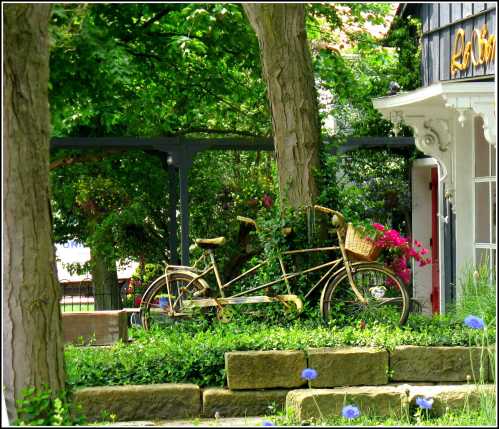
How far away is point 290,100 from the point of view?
9.76m

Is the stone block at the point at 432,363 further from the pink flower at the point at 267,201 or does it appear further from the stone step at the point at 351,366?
the pink flower at the point at 267,201

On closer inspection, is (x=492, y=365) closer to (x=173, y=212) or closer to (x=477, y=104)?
(x=477, y=104)

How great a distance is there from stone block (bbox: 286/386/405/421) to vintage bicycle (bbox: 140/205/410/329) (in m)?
1.76

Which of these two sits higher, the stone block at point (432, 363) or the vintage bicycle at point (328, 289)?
the vintage bicycle at point (328, 289)

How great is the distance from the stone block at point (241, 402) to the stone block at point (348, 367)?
0.29 m

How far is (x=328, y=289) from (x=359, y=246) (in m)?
0.46

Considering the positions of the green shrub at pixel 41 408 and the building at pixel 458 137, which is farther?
the building at pixel 458 137

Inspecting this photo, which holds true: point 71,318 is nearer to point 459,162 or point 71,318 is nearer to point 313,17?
point 459,162

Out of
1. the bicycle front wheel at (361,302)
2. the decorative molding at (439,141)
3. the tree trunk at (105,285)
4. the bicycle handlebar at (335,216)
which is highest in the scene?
the decorative molding at (439,141)

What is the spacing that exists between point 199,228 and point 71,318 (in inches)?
257

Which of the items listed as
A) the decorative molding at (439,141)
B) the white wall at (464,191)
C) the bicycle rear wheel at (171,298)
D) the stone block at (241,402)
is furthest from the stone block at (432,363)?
the decorative molding at (439,141)

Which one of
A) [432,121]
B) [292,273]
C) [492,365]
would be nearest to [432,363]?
[492,365]

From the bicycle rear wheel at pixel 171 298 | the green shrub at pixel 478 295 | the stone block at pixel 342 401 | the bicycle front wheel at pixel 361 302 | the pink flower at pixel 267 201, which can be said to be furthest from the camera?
the pink flower at pixel 267 201

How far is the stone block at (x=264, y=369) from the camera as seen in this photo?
23.3 feet
